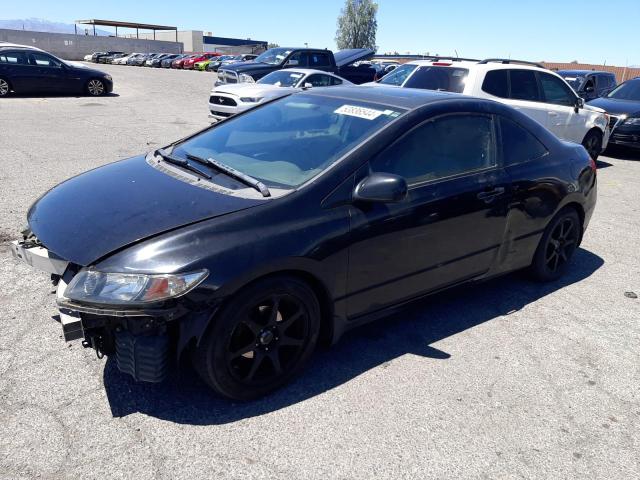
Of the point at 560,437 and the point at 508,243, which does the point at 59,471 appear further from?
the point at 508,243

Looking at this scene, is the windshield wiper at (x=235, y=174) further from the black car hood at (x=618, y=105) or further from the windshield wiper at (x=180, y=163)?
the black car hood at (x=618, y=105)

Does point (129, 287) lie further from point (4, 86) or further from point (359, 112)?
point (4, 86)

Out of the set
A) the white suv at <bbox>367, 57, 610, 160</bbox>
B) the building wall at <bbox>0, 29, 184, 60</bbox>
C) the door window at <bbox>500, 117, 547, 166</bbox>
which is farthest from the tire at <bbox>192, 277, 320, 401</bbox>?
the building wall at <bbox>0, 29, 184, 60</bbox>

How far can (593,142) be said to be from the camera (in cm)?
1019

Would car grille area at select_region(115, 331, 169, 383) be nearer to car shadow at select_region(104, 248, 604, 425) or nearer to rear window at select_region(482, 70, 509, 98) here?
car shadow at select_region(104, 248, 604, 425)

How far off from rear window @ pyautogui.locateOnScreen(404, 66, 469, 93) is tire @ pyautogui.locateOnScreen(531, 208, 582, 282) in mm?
3914

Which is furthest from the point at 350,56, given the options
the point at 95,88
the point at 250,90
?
the point at 250,90

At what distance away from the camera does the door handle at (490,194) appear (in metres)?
3.72

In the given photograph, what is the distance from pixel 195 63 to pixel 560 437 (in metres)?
44.4

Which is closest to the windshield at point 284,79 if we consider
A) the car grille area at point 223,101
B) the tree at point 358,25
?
the car grille area at point 223,101

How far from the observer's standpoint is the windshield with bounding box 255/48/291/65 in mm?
17516

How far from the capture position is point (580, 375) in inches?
132

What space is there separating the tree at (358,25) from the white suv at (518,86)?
7989cm

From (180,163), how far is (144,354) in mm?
1425
